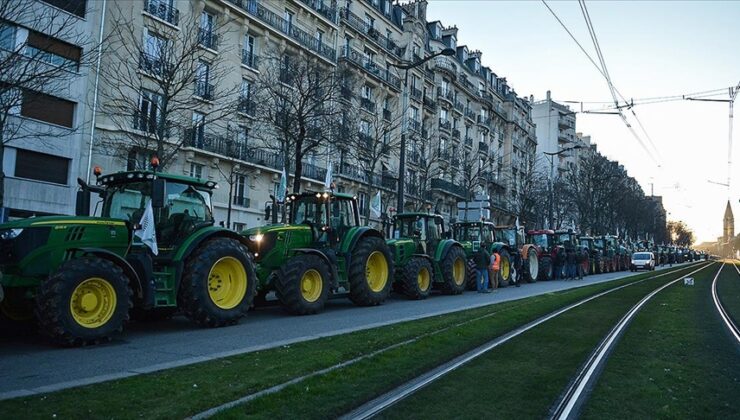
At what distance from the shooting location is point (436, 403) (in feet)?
19.6

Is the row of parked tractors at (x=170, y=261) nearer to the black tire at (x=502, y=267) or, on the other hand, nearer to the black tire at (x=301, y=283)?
the black tire at (x=301, y=283)

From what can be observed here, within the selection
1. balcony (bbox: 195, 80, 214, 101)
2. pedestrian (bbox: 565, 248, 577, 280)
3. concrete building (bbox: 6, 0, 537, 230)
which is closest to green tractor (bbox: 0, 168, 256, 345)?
concrete building (bbox: 6, 0, 537, 230)

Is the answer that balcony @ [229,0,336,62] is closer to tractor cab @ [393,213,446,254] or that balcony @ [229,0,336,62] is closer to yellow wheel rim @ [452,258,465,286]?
tractor cab @ [393,213,446,254]

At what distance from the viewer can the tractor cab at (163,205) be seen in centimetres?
1028

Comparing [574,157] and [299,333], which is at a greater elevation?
[574,157]

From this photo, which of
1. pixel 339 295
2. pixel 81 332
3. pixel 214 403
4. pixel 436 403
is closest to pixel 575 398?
pixel 436 403

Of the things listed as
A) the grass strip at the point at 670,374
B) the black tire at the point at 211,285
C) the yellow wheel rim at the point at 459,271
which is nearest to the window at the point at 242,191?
the yellow wheel rim at the point at 459,271

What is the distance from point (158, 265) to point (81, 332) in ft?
6.43

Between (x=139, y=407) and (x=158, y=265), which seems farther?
(x=158, y=265)

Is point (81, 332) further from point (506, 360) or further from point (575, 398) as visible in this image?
point (575, 398)

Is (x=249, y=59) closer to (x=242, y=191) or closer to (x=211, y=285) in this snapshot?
(x=242, y=191)

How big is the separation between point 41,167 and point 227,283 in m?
19.3

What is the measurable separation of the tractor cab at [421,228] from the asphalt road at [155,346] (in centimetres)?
516

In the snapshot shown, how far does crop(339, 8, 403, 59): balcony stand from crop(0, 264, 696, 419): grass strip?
35659 millimetres
